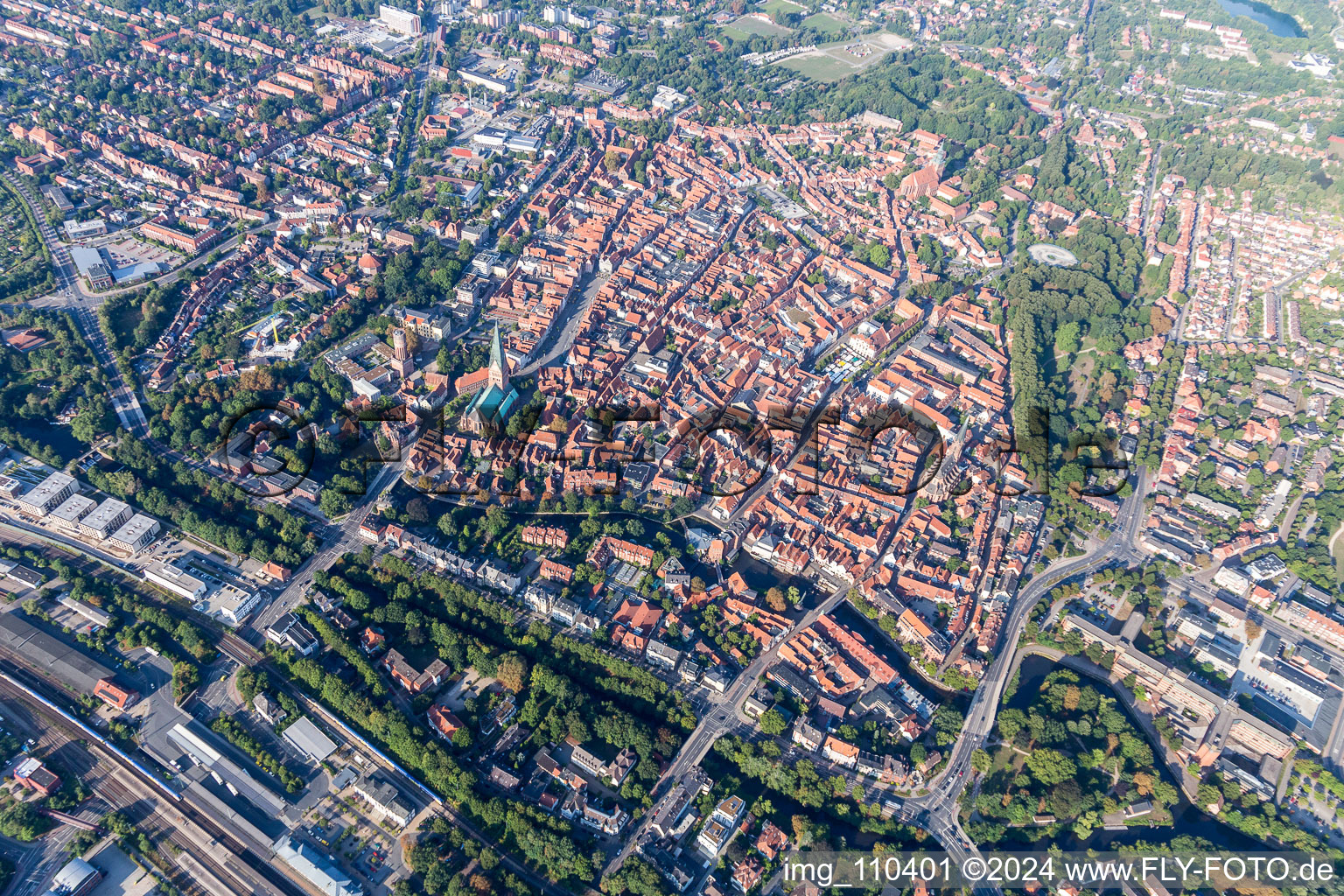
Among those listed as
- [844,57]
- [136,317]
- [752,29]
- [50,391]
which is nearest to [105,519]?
[50,391]

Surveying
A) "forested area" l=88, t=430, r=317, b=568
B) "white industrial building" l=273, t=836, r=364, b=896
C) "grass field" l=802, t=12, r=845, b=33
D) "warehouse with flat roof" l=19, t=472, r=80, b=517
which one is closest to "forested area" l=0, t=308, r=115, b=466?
"warehouse with flat roof" l=19, t=472, r=80, b=517

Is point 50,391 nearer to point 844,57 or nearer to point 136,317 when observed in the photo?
point 136,317

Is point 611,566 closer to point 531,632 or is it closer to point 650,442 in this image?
point 531,632

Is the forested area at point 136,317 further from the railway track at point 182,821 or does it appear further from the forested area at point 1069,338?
the forested area at point 1069,338

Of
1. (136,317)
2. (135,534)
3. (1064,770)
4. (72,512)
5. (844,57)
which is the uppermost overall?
(844,57)

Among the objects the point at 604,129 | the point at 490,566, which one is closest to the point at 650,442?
the point at 490,566

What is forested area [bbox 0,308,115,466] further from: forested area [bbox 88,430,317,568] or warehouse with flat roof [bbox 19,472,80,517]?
forested area [bbox 88,430,317,568]
